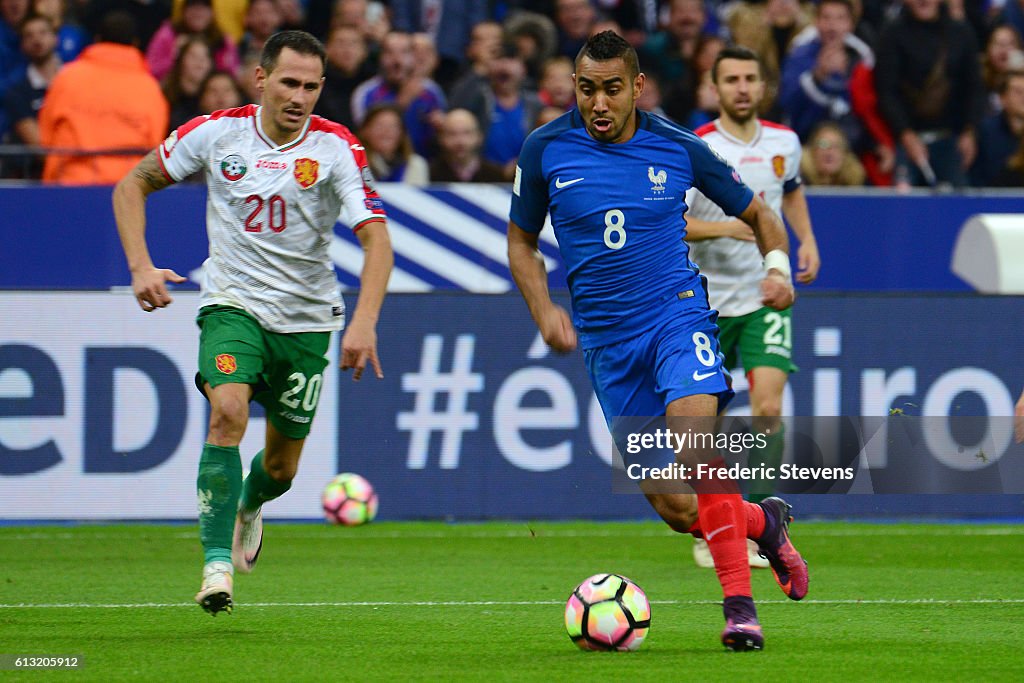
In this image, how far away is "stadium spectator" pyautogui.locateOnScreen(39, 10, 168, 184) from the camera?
13.1m

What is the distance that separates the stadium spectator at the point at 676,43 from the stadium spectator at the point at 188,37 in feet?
11.8

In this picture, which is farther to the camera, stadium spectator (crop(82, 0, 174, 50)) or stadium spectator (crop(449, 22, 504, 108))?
stadium spectator (crop(449, 22, 504, 108))

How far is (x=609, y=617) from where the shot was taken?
6496mm

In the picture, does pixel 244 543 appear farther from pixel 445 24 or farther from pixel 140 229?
pixel 445 24

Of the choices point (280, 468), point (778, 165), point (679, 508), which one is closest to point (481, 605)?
point (280, 468)

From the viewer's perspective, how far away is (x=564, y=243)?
696 centimetres

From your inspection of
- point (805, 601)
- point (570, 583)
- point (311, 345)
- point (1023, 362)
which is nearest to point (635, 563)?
point (570, 583)

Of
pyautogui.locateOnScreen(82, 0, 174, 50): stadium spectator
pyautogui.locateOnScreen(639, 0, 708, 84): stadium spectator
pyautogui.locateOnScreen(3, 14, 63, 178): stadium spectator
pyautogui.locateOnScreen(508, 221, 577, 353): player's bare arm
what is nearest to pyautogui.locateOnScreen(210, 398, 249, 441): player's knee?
pyautogui.locateOnScreen(508, 221, 577, 353): player's bare arm

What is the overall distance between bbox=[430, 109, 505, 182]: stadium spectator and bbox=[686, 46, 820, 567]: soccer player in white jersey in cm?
432

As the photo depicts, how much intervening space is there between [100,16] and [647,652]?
28.5 ft

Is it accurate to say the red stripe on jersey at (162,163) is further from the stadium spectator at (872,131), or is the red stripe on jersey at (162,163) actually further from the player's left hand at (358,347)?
the stadium spectator at (872,131)

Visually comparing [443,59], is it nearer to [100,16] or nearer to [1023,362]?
[100,16]

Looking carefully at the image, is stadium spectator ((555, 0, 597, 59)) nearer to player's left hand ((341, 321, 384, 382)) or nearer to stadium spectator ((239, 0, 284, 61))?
stadium spectator ((239, 0, 284, 61))

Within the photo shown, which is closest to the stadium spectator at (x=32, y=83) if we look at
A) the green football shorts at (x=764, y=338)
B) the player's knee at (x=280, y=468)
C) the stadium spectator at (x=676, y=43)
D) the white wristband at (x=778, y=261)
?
the stadium spectator at (x=676, y=43)
